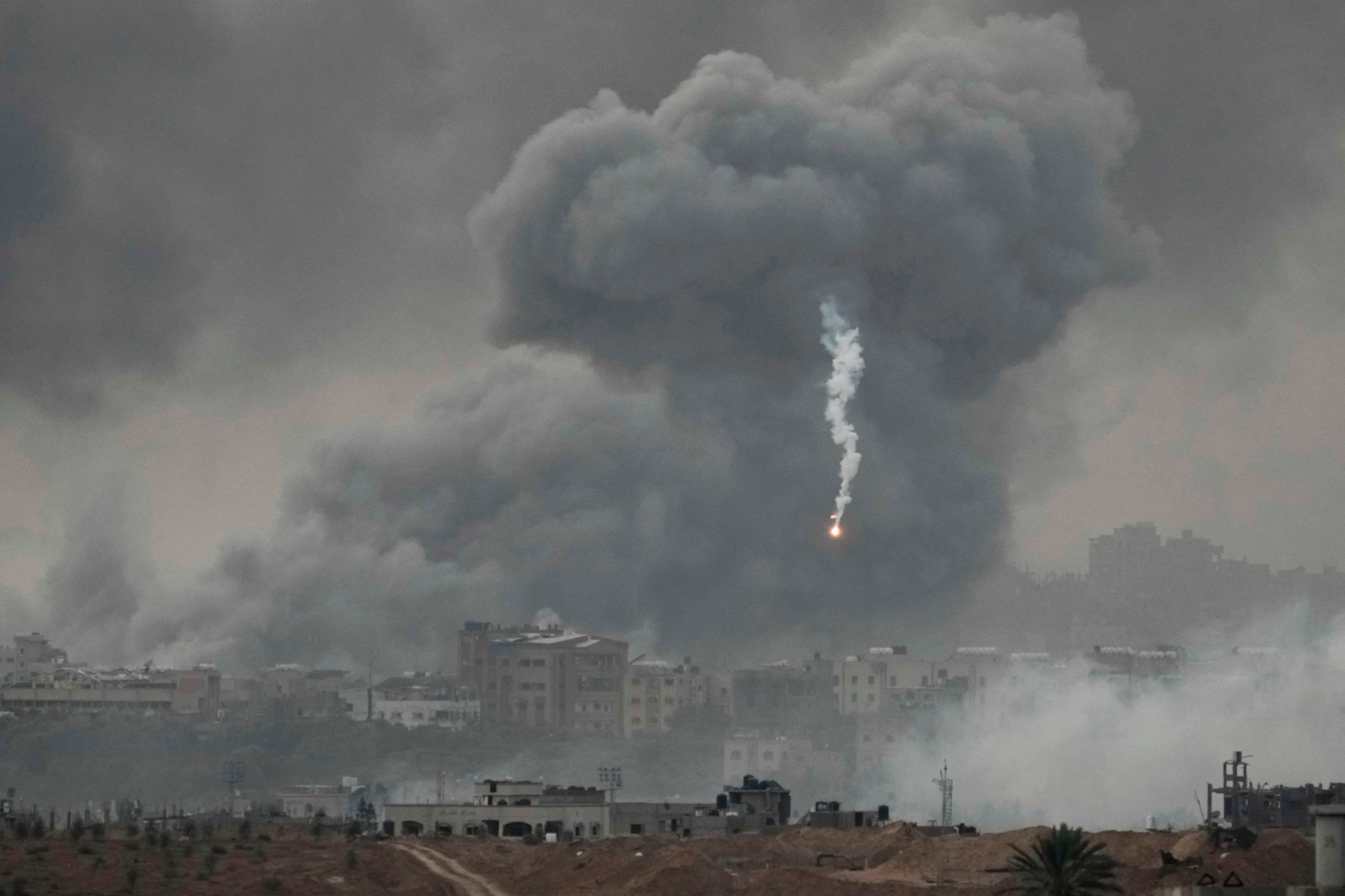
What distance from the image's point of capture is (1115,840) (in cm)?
8131

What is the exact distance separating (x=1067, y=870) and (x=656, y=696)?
125 m

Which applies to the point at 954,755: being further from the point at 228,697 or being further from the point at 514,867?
the point at 514,867

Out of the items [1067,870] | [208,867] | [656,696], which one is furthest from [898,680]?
[1067,870]

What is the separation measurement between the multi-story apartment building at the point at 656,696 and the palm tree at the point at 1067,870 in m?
121

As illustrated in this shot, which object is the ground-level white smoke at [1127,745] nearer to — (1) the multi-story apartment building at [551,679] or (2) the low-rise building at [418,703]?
(1) the multi-story apartment building at [551,679]

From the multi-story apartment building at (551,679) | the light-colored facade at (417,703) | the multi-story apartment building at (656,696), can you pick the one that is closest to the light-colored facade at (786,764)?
the multi-story apartment building at (656,696)

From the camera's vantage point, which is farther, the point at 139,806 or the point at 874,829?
the point at 139,806

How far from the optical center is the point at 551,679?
187 m

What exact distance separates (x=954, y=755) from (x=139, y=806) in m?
48.3

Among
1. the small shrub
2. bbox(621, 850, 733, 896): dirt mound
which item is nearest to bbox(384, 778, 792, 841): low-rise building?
the small shrub

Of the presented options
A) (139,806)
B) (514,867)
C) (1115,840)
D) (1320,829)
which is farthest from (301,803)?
(1320,829)

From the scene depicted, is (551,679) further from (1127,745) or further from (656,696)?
(1127,745)

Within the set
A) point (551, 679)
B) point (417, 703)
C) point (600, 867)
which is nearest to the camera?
point (600, 867)

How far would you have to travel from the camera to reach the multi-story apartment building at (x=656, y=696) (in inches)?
7431
